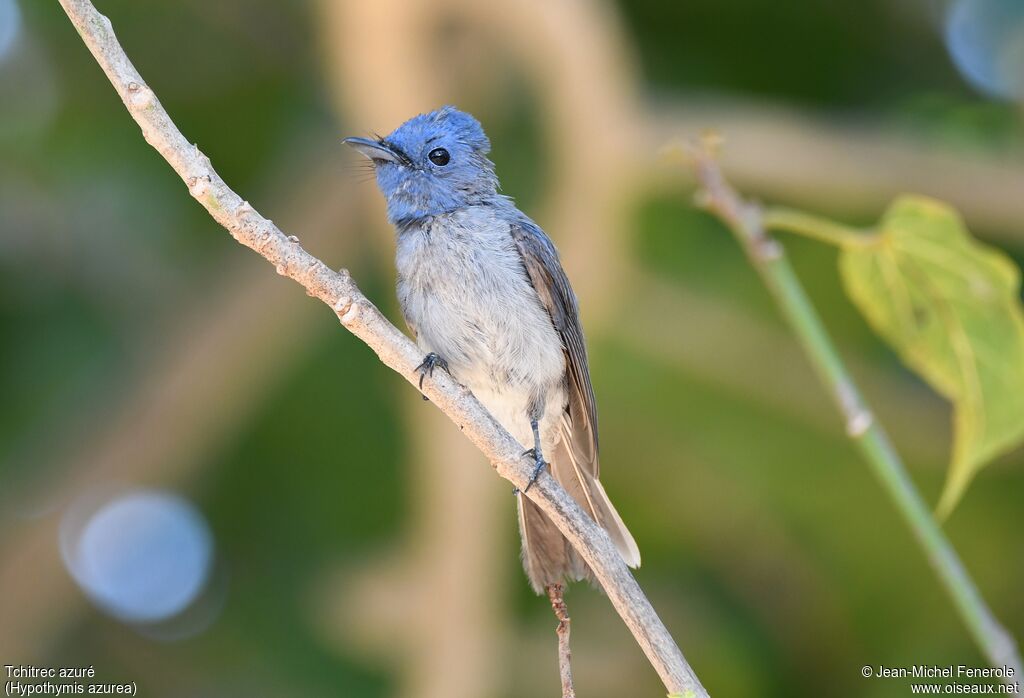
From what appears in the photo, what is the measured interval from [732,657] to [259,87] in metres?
3.72

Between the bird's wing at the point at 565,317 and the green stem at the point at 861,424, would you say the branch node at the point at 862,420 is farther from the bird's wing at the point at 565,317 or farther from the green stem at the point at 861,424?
the bird's wing at the point at 565,317

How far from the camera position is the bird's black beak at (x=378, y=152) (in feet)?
10.3

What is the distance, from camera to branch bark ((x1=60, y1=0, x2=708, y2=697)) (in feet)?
5.99

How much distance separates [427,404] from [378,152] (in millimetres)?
1246

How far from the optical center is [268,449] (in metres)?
5.94

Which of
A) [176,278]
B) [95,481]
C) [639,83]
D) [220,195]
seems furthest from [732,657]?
[220,195]

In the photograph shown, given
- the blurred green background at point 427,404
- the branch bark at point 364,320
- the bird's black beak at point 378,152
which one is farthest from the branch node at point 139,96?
the blurred green background at point 427,404

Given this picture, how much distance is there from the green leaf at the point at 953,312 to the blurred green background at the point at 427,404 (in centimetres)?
167

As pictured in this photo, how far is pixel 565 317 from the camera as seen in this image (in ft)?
11.5

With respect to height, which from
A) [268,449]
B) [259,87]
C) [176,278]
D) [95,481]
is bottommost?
[95,481]

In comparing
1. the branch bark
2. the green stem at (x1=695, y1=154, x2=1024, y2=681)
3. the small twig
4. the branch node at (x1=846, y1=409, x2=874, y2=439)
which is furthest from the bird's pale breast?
the small twig

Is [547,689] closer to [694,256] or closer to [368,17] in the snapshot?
[694,256]

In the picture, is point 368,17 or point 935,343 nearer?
point 935,343

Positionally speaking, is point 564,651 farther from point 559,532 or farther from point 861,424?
point 559,532
